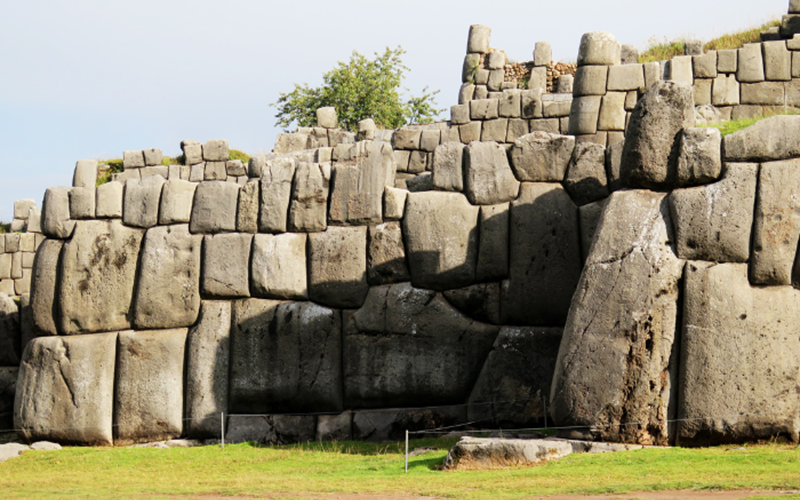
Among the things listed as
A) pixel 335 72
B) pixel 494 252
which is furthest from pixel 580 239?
pixel 335 72

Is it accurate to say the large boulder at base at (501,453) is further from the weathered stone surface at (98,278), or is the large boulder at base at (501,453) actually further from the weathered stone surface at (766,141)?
the weathered stone surface at (98,278)

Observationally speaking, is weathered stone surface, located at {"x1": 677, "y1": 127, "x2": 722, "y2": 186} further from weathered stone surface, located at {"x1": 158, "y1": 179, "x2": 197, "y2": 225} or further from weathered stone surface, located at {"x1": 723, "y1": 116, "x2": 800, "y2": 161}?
weathered stone surface, located at {"x1": 158, "y1": 179, "x2": 197, "y2": 225}

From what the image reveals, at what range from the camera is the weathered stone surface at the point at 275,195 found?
16.8 m

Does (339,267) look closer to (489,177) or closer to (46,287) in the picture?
(489,177)

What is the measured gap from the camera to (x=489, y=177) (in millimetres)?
16094

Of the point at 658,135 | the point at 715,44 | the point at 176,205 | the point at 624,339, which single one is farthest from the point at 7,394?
the point at 715,44

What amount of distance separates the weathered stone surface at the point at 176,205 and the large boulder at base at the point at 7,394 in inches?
174

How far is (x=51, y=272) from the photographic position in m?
17.3

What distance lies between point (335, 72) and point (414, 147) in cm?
2388

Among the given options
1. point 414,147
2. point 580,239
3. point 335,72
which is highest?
point 335,72

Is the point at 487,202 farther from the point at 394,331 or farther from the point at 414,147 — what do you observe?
the point at 414,147

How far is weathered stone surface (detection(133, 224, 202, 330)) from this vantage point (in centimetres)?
1680

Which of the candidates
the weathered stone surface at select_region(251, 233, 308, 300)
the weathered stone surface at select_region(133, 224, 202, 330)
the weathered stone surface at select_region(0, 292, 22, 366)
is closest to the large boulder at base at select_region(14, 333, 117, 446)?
the weathered stone surface at select_region(133, 224, 202, 330)

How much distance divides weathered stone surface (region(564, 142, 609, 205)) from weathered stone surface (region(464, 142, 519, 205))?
2.91ft
